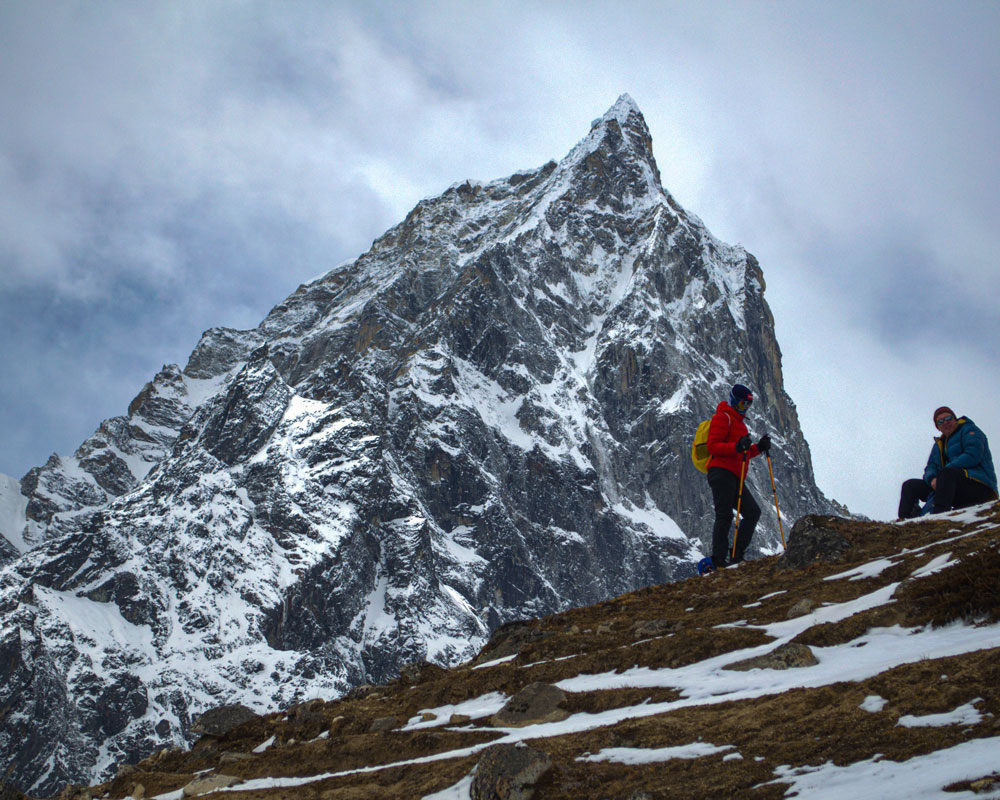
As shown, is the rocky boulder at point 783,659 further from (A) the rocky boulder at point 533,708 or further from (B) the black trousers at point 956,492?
(B) the black trousers at point 956,492

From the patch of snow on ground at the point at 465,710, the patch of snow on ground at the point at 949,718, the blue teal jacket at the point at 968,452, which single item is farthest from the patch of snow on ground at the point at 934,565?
the patch of snow on ground at the point at 465,710

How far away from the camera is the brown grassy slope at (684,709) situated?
320 inches

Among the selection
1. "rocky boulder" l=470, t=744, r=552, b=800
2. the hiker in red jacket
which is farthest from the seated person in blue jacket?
"rocky boulder" l=470, t=744, r=552, b=800

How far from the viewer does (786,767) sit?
25.5 ft

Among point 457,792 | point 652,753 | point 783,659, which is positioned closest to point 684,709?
point 652,753

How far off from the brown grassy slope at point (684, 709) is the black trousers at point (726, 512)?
1383mm

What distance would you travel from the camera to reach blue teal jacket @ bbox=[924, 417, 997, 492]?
18.0m

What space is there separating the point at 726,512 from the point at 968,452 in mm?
5367

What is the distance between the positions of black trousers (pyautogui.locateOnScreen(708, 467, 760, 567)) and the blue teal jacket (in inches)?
171

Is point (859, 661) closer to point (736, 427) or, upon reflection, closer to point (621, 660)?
point (621, 660)

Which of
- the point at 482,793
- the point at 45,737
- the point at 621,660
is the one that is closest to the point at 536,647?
the point at 621,660

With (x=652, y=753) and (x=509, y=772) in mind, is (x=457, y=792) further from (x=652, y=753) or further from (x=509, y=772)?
(x=652, y=753)

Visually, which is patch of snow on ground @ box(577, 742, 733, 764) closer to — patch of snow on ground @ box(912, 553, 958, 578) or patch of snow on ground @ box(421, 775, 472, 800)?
patch of snow on ground @ box(421, 775, 472, 800)

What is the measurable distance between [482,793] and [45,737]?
711 feet
